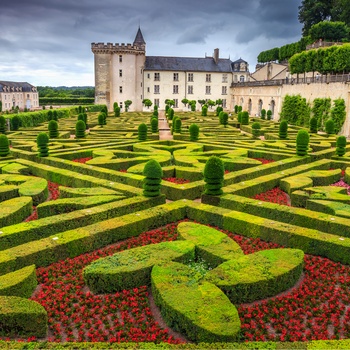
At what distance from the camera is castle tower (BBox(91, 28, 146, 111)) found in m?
59.1

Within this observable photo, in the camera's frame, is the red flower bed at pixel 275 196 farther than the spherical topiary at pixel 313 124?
No

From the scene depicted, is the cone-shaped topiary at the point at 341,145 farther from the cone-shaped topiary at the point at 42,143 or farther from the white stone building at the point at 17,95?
the white stone building at the point at 17,95

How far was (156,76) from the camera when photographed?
63.3m

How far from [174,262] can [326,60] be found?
1427 inches

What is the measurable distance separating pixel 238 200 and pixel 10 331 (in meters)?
7.49

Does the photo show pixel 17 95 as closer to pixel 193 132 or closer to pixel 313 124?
pixel 193 132

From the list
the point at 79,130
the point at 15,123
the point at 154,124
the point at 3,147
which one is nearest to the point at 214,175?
the point at 3,147

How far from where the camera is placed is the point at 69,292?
7.37 metres

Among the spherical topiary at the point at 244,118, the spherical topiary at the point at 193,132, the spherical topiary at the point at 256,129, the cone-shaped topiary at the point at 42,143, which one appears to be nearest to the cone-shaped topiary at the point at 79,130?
the cone-shaped topiary at the point at 42,143

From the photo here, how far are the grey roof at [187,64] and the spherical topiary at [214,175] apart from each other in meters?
54.2

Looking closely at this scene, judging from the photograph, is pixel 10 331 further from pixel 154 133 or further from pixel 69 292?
pixel 154 133

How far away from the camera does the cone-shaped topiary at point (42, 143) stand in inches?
704

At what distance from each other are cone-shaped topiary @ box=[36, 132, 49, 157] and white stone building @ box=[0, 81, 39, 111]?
5669 cm

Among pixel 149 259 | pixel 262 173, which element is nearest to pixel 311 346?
pixel 149 259
